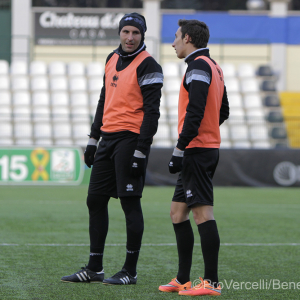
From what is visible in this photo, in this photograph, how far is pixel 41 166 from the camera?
13.3 m

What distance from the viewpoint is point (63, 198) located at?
35.7 feet

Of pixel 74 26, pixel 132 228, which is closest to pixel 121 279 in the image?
pixel 132 228

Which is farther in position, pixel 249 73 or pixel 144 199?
pixel 249 73

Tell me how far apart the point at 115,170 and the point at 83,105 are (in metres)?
12.6

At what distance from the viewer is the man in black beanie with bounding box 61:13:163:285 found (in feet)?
13.2

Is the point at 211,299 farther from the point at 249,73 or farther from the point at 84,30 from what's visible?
the point at 84,30

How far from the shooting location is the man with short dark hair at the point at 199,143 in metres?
3.71

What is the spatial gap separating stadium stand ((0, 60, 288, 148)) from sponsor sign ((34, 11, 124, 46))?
99.8 inches

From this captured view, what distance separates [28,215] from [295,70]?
15.7m

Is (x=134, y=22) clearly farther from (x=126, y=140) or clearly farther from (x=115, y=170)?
(x=115, y=170)

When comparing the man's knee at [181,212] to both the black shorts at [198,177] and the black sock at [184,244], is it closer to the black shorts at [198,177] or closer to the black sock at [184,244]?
the black sock at [184,244]

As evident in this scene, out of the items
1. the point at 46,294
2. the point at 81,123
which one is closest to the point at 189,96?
the point at 46,294

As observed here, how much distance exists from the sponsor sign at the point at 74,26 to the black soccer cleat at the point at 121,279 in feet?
56.1

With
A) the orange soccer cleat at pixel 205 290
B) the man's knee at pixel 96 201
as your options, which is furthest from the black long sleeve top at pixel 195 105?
the orange soccer cleat at pixel 205 290
